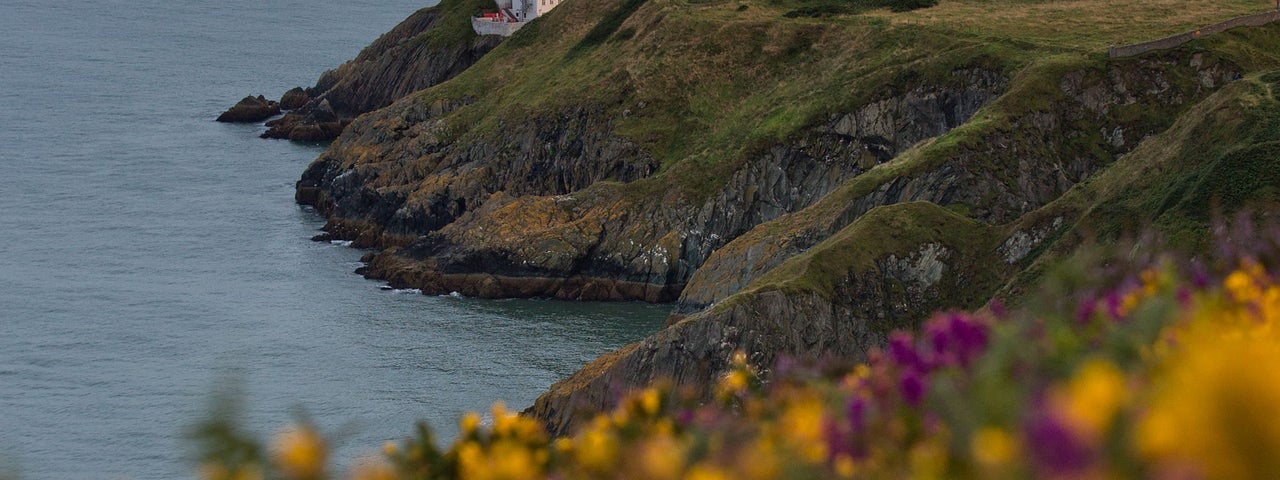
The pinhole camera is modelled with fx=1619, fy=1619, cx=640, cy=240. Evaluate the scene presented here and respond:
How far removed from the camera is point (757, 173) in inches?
3979

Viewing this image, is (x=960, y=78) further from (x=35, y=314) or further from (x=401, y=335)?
(x=35, y=314)

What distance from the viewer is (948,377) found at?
36.0 ft

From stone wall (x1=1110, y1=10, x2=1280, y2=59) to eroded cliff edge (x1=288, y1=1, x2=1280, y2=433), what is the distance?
29.0 inches

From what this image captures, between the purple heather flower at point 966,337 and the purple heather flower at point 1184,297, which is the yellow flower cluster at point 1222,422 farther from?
the purple heather flower at point 1184,297

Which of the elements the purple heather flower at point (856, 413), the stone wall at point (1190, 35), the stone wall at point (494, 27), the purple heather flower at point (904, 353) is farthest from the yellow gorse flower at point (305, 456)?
the stone wall at point (494, 27)

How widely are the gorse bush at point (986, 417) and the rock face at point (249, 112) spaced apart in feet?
532

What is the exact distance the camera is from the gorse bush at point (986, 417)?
6.71 metres

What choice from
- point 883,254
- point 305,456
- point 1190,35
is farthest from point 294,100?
point 305,456

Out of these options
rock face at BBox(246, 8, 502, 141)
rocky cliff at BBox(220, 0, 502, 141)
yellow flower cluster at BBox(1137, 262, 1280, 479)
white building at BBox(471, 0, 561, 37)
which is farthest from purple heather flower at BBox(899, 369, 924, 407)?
rocky cliff at BBox(220, 0, 502, 141)

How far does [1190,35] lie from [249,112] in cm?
10786

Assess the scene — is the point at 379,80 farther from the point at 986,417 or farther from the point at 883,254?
the point at 986,417

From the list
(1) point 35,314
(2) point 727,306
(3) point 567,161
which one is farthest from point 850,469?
(3) point 567,161

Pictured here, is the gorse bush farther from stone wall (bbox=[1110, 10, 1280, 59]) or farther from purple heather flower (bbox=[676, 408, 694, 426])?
stone wall (bbox=[1110, 10, 1280, 59])

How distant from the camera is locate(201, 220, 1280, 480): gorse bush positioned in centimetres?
671
